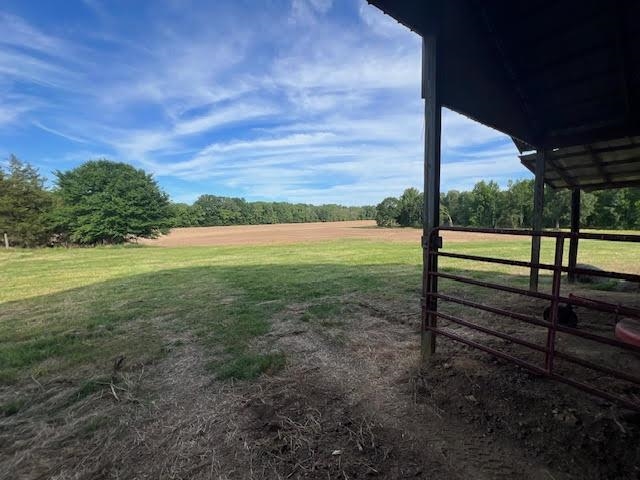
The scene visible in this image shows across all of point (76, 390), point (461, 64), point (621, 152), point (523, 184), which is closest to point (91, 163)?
point (76, 390)

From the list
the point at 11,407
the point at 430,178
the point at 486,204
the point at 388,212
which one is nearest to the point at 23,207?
the point at 11,407

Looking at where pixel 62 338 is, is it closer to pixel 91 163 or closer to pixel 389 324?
pixel 389 324

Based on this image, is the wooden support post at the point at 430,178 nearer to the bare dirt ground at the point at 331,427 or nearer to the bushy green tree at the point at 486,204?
the bare dirt ground at the point at 331,427

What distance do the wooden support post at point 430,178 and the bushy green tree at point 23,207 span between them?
31.7 m

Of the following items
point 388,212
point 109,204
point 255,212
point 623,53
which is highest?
point 623,53

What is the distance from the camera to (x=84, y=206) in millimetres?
25109

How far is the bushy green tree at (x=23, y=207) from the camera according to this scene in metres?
22.8

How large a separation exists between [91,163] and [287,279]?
2961cm

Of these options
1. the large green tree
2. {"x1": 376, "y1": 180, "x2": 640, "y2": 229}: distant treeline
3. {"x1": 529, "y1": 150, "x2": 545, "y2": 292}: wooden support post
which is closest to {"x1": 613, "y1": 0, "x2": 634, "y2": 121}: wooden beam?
{"x1": 529, "y1": 150, "x2": 545, "y2": 292}: wooden support post

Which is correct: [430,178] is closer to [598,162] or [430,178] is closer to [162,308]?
[162,308]

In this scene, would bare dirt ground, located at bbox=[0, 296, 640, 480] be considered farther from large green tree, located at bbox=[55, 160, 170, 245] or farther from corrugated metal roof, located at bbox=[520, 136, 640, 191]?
large green tree, located at bbox=[55, 160, 170, 245]

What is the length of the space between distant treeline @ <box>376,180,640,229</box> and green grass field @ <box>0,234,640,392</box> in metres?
29.6

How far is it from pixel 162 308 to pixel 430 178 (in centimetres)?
577

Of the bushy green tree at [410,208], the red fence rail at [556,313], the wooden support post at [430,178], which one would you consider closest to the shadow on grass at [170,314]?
the wooden support post at [430,178]
